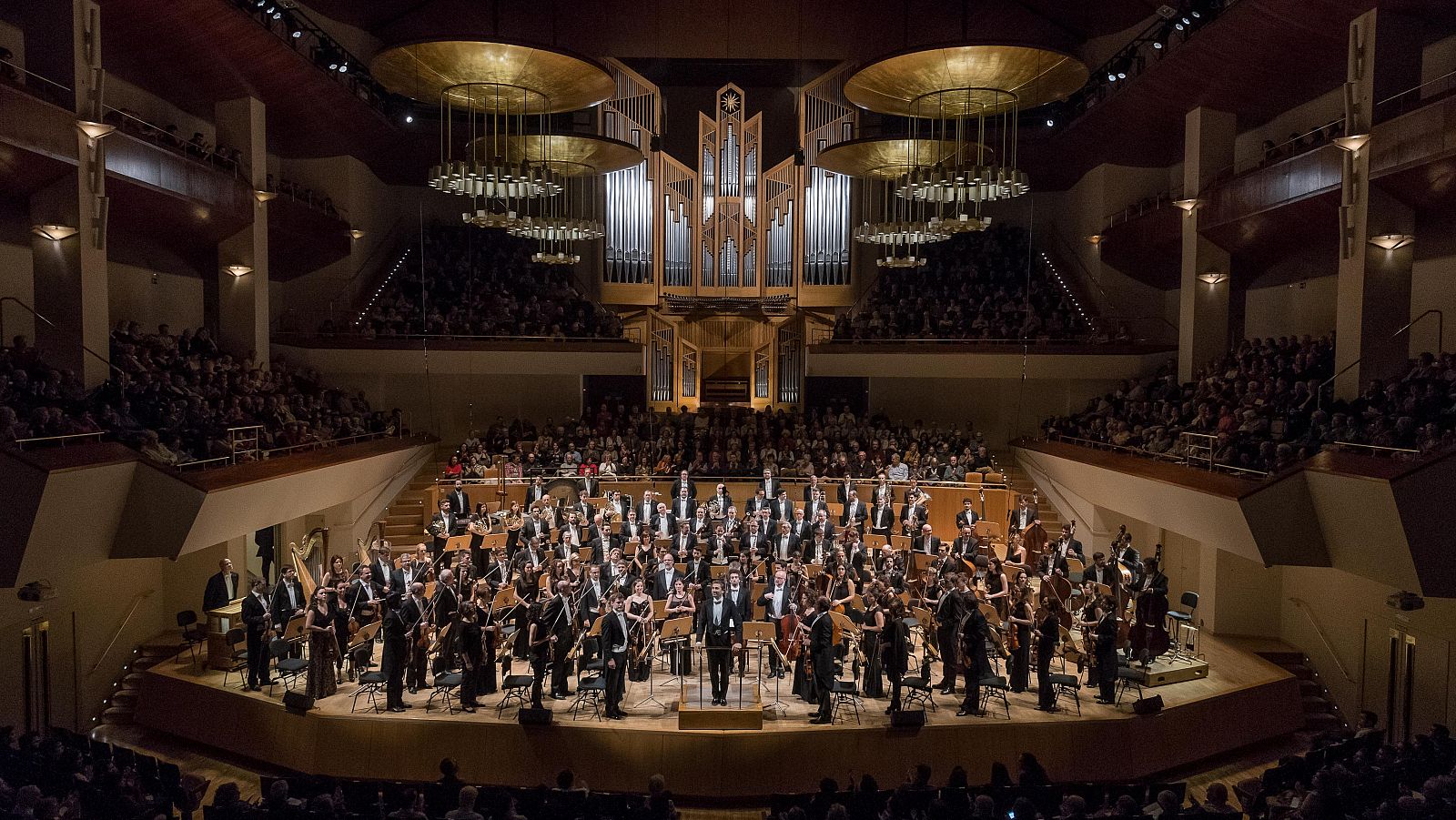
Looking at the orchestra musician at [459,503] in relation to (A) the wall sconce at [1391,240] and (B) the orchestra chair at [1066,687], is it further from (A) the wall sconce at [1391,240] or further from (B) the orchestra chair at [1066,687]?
(A) the wall sconce at [1391,240]

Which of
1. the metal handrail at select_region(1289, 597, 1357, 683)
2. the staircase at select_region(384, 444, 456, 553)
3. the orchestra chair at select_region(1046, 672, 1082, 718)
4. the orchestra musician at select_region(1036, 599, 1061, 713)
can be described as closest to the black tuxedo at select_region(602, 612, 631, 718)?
the orchestra musician at select_region(1036, 599, 1061, 713)

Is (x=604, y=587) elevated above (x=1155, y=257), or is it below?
below

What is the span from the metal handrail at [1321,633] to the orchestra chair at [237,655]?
11663 millimetres

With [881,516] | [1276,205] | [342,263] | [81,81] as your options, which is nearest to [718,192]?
[342,263]

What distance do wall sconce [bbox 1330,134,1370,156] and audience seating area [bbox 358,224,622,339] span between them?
11.4 metres

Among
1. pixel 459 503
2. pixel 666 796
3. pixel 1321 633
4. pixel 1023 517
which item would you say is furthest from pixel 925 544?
pixel 666 796

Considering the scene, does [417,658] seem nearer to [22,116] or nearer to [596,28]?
[22,116]

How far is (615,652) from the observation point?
29.7ft

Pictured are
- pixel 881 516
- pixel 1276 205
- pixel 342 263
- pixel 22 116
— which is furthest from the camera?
pixel 342 263

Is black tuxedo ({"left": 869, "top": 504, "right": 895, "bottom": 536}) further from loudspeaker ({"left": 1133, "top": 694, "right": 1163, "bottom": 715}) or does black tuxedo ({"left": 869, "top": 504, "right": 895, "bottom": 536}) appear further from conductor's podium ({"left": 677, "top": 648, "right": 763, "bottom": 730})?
loudspeaker ({"left": 1133, "top": 694, "right": 1163, "bottom": 715})

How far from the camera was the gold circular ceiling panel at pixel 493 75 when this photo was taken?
10430mm

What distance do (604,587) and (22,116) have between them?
7.03 metres

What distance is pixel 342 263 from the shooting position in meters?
18.9

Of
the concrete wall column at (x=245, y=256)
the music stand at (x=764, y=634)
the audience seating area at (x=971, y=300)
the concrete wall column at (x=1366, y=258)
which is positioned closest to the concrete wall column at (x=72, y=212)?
the concrete wall column at (x=245, y=256)
